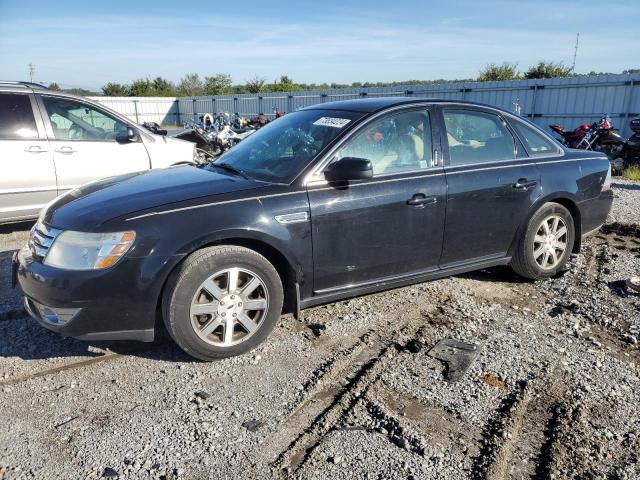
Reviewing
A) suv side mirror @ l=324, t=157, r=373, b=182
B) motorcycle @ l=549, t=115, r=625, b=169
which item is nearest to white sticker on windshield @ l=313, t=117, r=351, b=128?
suv side mirror @ l=324, t=157, r=373, b=182

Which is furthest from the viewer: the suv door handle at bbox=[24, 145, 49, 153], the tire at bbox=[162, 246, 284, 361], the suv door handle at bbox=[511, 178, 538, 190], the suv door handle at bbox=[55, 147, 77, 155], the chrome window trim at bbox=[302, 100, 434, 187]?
the suv door handle at bbox=[55, 147, 77, 155]

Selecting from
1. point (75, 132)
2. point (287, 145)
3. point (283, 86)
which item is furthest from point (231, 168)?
point (283, 86)

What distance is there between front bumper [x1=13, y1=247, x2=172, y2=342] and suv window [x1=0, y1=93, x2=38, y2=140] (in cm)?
353

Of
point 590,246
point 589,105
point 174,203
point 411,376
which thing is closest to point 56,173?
point 174,203

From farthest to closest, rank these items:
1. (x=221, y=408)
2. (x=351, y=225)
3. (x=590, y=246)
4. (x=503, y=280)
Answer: (x=590, y=246), (x=503, y=280), (x=351, y=225), (x=221, y=408)

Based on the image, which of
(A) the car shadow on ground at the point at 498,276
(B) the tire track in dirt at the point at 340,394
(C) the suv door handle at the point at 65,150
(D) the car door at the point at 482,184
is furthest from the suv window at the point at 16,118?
(A) the car shadow on ground at the point at 498,276

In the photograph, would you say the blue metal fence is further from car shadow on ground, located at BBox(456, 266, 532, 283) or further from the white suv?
A: car shadow on ground, located at BBox(456, 266, 532, 283)

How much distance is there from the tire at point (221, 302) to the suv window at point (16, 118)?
160 inches

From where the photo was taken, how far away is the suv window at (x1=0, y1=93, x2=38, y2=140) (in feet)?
19.9

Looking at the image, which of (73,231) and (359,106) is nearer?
(73,231)

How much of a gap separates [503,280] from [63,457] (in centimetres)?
395

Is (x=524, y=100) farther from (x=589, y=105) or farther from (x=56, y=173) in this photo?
(x=56, y=173)

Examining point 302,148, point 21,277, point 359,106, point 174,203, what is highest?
point 359,106

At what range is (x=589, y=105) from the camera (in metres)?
16.4
